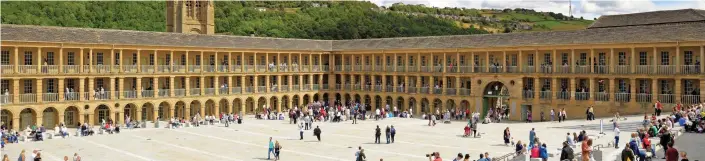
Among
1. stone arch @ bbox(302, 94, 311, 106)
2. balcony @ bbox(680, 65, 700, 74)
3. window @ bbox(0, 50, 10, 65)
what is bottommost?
stone arch @ bbox(302, 94, 311, 106)

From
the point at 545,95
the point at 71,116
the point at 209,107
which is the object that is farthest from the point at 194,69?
the point at 545,95

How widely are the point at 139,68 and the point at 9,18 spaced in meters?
25.2

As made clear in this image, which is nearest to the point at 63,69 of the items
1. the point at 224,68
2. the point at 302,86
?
the point at 224,68

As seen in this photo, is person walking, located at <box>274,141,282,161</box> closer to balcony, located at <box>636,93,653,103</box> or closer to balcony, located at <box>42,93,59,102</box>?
balcony, located at <box>42,93,59,102</box>

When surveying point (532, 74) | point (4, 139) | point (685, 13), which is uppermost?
point (685, 13)

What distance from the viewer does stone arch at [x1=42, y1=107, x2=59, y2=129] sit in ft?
132

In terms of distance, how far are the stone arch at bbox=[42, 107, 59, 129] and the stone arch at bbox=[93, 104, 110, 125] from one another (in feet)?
9.45

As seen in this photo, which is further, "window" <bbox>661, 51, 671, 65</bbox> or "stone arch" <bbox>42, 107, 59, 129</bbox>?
"stone arch" <bbox>42, 107, 59, 129</bbox>

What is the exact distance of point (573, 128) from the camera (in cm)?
3394

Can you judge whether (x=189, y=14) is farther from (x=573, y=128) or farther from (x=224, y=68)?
(x=573, y=128)

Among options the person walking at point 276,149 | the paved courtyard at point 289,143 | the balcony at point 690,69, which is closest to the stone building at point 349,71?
the balcony at point 690,69

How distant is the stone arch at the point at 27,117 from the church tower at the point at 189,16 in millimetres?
24814

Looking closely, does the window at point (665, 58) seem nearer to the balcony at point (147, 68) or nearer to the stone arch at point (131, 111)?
the balcony at point (147, 68)

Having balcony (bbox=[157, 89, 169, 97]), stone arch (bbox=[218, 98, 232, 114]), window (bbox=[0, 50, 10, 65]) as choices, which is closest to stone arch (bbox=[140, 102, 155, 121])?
balcony (bbox=[157, 89, 169, 97])
